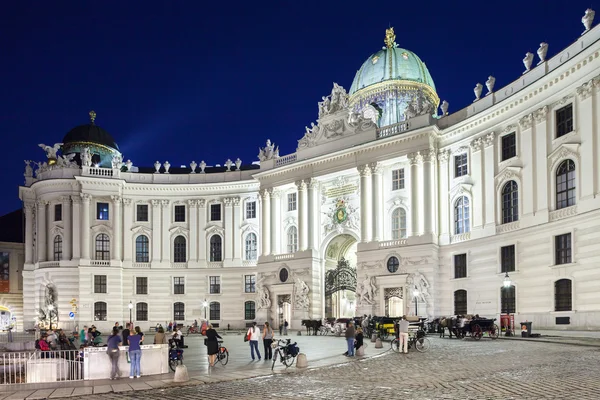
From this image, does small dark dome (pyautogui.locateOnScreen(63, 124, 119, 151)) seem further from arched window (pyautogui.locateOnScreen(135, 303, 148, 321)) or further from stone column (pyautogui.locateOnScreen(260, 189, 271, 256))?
stone column (pyautogui.locateOnScreen(260, 189, 271, 256))

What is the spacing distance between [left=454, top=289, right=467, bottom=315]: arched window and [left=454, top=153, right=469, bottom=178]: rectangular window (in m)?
9.37

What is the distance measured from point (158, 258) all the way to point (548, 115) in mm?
45569

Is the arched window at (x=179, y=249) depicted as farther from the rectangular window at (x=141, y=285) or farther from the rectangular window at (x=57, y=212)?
the rectangular window at (x=57, y=212)

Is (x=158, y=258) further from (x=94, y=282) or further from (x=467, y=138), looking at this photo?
(x=467, y=138)

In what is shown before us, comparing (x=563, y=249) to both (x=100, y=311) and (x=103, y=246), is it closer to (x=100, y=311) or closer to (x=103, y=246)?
(x=100, y=311)

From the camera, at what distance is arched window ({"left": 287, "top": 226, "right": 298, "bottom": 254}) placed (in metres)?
65.0

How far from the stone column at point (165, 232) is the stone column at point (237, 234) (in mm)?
7442

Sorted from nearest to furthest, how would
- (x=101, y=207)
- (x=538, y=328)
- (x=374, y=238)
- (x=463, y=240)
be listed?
1. (x=538, y=328)
2. (x=463, y=240)
3. (x=374, y=238)
4. (x=101, y=207)

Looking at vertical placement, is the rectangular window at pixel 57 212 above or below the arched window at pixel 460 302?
above

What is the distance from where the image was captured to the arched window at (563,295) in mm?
39875

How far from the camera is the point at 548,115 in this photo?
4341 centimetres

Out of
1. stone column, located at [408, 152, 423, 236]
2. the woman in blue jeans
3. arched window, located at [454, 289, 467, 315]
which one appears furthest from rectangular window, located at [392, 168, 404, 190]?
the woman in blue jeans

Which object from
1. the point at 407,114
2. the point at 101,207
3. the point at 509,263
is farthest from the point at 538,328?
the point at 101,207

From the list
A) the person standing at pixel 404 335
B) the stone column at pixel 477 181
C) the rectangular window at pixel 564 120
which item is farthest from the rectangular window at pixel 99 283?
the rectangular window at pixel 564 120
